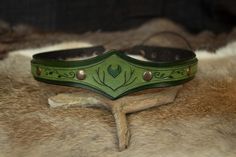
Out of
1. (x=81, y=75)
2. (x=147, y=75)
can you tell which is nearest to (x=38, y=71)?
(x=81, y=75)

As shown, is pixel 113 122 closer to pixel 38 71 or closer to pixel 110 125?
pixel 110 125

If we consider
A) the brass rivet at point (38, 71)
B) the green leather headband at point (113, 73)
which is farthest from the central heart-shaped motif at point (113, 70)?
the brass rivet at point (38, 71)

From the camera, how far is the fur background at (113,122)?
0.57 m

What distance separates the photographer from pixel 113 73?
2.19 ft

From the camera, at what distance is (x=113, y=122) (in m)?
0.63

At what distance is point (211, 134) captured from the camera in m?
0.60

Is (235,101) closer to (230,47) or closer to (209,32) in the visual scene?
(230,47)

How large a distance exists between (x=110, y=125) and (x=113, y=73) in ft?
0.29

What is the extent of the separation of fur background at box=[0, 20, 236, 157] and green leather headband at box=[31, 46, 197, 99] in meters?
0.03

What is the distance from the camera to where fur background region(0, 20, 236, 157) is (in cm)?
57

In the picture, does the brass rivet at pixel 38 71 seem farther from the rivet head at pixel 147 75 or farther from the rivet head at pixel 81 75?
the rivet head at pixel 147 75

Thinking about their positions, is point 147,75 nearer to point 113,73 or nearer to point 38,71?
point 113,73

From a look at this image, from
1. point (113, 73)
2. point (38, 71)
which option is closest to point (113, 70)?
point (113, 73)

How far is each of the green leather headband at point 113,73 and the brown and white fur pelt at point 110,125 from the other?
1.2 inches
